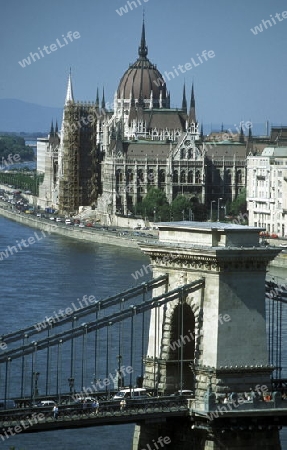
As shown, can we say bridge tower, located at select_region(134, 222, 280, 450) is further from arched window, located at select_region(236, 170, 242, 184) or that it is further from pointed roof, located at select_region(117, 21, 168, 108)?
pointed roof, located at select_region(117, 21, 168, 108)

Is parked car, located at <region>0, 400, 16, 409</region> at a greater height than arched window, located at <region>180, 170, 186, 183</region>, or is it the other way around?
parked car, located at <region>0, 400, 16, 409</region>

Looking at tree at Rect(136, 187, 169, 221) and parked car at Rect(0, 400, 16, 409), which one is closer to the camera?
parked car at Rect(0, 400, 16, 409)

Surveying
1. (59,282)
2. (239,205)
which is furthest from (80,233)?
(59,282)

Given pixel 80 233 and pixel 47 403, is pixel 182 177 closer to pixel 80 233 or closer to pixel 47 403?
pixel 80 233

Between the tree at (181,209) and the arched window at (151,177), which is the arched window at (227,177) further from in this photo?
the tree at (181,209)

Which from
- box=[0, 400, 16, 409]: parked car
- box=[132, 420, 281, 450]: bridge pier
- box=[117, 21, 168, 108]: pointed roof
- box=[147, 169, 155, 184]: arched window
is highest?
box=[117, 21, 168, 108]: pointed roof

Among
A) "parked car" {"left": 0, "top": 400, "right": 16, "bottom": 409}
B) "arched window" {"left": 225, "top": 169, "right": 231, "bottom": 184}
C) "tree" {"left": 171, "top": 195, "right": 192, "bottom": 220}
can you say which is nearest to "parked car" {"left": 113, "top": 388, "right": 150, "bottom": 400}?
"parked car" {"left": 0, "top": 400, "right": 16, "bottom": 409}
